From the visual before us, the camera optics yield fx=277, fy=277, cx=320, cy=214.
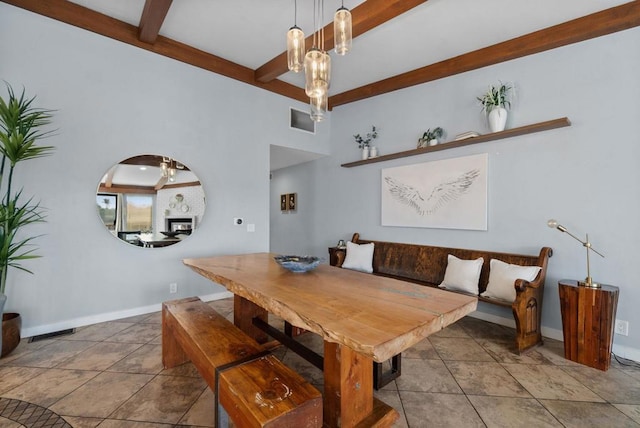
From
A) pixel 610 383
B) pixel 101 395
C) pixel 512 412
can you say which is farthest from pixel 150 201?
pixel 610 383

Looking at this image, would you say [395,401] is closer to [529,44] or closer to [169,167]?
[169,167]

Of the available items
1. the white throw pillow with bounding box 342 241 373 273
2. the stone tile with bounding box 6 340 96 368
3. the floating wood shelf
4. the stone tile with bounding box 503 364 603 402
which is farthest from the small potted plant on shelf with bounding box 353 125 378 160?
the stone tile with bounding box 6 340 96 368

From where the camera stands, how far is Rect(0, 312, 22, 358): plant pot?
220 cm

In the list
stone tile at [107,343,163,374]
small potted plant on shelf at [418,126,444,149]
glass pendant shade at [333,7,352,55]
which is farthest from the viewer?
small potted plant on shelf at [418,126,444,149]

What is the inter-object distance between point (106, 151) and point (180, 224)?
1.08 meters

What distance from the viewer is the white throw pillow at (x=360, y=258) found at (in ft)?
12.8

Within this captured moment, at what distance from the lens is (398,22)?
279 cm

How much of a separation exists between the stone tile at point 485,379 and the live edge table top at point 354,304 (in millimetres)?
950

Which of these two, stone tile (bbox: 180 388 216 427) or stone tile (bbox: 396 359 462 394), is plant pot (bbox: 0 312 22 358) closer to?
stone tile (bbox: 180 388 216 427)

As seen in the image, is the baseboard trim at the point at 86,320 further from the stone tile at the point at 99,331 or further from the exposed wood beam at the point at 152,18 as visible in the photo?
the exposed wood beam at the point at 152,18

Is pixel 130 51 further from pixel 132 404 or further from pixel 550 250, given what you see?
pixel 550 250

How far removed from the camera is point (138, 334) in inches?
104

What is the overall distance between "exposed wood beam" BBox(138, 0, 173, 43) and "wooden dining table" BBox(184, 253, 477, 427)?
2510mm

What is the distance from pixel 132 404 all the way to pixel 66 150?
247 cm
